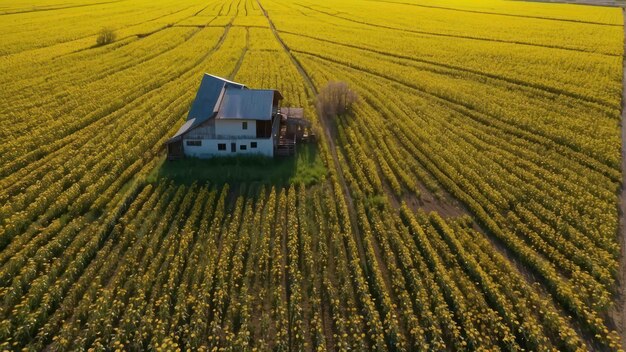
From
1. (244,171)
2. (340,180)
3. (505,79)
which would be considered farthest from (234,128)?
(505,79)

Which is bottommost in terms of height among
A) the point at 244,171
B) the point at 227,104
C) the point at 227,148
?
the point at 244,171

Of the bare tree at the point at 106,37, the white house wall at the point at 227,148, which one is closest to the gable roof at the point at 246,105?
the white house wall at the point at 227,148

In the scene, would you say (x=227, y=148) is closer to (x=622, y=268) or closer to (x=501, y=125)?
(x=501, y=125)

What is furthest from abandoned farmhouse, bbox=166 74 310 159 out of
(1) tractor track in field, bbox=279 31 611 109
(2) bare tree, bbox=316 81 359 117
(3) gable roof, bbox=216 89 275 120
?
(1) tractor track in field, bbox=279 31 611 109

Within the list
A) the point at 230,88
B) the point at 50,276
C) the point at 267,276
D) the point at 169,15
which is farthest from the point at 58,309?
the point at 169,15

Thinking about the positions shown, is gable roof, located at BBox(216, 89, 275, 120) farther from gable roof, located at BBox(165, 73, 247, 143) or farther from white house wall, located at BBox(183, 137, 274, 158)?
white house wall, located at BBox(183, 137, 274, 158)
